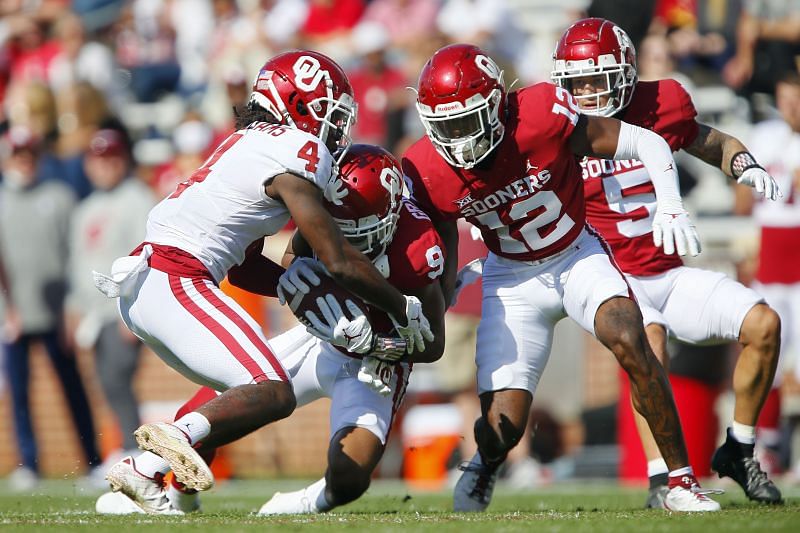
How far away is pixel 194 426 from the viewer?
15.1 ft

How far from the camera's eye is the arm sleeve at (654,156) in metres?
5.21

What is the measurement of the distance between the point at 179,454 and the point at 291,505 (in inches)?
44.3

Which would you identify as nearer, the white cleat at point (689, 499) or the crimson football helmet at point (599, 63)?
the white cleat at point (689, 499)

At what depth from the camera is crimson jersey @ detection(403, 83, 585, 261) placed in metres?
5.36

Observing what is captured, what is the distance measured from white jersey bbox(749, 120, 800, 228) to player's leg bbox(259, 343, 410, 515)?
165 inches

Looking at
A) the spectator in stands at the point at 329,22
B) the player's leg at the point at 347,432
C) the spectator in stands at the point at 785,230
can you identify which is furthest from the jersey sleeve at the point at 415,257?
the spectator in stands at the point at 329,22

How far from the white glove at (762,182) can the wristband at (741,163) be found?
0.03m

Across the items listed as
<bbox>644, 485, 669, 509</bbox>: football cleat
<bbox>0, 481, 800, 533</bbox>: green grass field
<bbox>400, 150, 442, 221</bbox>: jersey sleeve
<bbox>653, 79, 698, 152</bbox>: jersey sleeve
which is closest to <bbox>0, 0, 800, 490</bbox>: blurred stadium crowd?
<bbox>0, 481, 800, 533</bbox>: green grass field

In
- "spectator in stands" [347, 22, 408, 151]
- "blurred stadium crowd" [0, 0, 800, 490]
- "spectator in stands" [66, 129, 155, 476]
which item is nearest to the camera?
"spectator in stands" [66, 129, 155, 476]

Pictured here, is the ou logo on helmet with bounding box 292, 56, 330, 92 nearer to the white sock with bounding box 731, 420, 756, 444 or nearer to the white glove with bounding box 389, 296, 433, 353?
the white glove with bounding box 389, 296, 433, 353

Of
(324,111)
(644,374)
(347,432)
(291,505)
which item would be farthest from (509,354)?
(324,111)

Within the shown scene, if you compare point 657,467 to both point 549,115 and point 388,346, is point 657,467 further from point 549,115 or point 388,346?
point 549,115

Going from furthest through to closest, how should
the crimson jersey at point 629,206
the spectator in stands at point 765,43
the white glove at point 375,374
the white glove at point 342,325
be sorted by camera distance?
the spectator in stands at point 765,43
the crimson jersey at point 629,206
the white glove at point 375,374
the white glove at point 342,325

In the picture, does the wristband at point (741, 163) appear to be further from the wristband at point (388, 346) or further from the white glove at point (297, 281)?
the white glove at point (297, 281)
